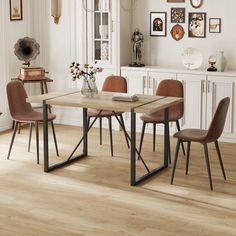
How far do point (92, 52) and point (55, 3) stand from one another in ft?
2.65

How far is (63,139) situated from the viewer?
7473 millimetres

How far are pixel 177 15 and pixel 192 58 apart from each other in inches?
24.1

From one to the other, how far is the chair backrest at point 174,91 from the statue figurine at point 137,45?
1151 mm

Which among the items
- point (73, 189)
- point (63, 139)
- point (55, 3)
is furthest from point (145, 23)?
point (73, 189)

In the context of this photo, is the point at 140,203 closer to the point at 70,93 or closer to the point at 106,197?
the point at 106,197

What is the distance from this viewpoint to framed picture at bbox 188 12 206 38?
754 centimetres

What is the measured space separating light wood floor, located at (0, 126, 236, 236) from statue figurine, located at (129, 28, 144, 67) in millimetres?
1419

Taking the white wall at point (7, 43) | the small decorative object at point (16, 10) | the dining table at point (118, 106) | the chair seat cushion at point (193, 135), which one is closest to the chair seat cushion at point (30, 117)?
the dining table at point (118, 106)

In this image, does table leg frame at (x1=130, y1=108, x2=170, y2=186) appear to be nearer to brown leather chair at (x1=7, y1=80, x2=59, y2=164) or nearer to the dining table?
the dining table

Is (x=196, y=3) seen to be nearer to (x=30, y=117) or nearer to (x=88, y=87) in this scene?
(x=88, y=87)

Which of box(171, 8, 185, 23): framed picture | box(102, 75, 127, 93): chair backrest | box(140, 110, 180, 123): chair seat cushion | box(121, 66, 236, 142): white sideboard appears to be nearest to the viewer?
box(140, 110, 180, 123): chair seat cushion

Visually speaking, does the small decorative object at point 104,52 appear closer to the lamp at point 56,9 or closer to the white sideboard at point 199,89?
the white sideboard at point 199,89

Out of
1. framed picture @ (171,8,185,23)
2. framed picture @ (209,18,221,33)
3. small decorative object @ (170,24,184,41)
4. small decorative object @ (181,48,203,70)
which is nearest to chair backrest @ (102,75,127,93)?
small decorative object @ (181,48,203,70)

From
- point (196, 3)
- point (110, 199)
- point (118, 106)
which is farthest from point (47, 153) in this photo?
point (196, 3)
